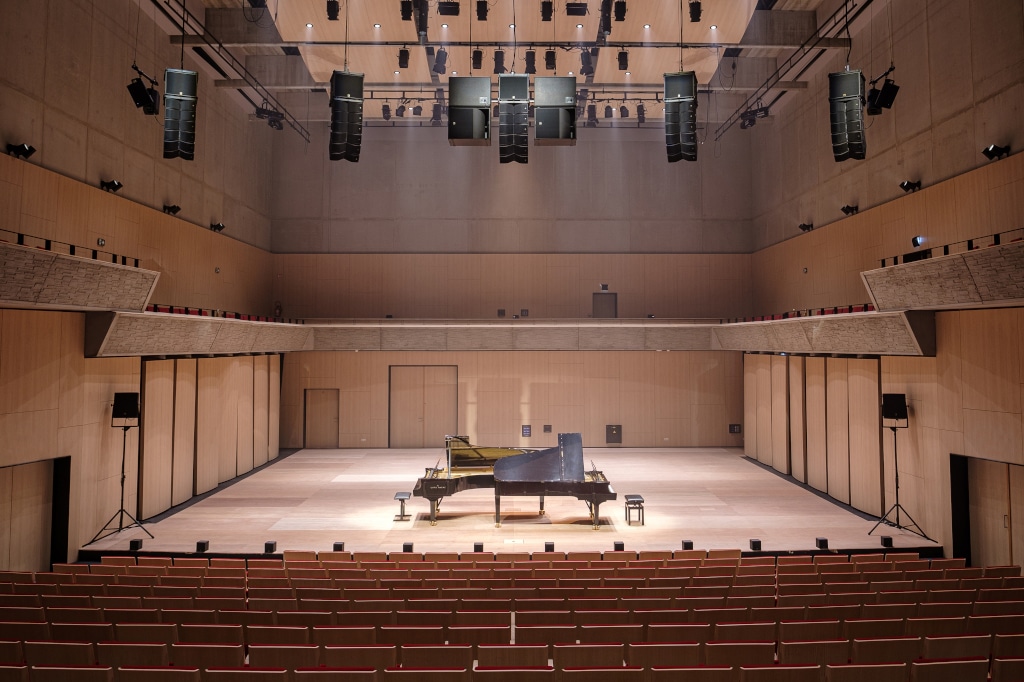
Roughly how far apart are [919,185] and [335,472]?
12.5 m

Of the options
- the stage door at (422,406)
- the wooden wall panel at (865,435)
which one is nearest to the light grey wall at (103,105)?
the stage door at (422,406)

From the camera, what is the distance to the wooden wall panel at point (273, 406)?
14736mm

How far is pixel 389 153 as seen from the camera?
656 inches

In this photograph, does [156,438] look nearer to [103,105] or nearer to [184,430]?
[184,430]

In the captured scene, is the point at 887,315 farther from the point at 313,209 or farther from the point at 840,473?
the point at 313,209

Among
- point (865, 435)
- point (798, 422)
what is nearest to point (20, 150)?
point (865, 435)

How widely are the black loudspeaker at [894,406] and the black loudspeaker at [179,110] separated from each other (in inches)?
431

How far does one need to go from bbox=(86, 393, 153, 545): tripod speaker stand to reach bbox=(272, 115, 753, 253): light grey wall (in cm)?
839

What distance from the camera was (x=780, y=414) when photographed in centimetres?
1348

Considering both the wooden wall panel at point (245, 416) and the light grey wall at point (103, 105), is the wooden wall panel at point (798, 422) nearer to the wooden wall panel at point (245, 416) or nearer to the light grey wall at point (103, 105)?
the wooden wall panel at point (245, 416)

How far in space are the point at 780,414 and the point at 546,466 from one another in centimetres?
666

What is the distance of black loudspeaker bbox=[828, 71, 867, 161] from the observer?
26.8 feet

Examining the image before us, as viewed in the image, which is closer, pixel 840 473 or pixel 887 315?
pixel 887 315

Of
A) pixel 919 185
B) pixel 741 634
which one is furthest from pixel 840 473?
pixel 741 634
